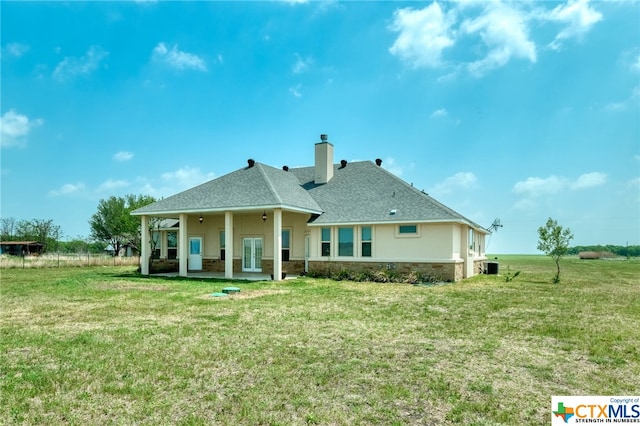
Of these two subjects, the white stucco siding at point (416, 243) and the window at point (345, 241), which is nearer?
the white stucco siding at point (416, 243)

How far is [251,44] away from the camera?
17.3 metres

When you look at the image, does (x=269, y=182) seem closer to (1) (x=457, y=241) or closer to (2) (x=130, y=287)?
(2) (x=130, y=287)

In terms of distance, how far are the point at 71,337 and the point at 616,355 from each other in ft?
30.2

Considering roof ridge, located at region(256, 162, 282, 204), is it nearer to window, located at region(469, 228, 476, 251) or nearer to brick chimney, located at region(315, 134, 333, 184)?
brick chimney, located at region(315, 134, 333, 184)

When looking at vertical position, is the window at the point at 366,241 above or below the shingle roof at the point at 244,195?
below

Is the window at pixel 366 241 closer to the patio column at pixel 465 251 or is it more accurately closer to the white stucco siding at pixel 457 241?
the white stucco siding at pixel 457 241

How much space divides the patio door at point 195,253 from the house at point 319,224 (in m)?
0.06

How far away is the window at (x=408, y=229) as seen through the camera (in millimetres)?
19297

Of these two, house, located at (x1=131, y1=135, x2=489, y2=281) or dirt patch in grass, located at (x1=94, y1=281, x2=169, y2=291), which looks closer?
dirt patch in grass, located at (x1=94, y1=281, x2=169, y2=291)

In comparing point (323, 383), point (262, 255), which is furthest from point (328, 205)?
point (323, 383)

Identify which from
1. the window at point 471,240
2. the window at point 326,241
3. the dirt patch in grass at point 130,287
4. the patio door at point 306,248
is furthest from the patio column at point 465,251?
the dirt patch in grass at point 130,287

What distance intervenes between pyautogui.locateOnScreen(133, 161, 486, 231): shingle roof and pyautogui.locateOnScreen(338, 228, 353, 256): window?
0.77 m

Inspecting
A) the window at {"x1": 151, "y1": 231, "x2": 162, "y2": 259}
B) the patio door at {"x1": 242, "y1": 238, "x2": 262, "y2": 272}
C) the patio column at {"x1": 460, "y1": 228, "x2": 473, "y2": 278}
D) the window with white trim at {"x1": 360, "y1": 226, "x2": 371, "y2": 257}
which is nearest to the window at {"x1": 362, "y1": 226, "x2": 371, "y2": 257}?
the window with white trim at {"x1": 360, "y1": 226, "x2": 371, "y2": 257}

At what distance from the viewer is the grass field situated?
169 inches
